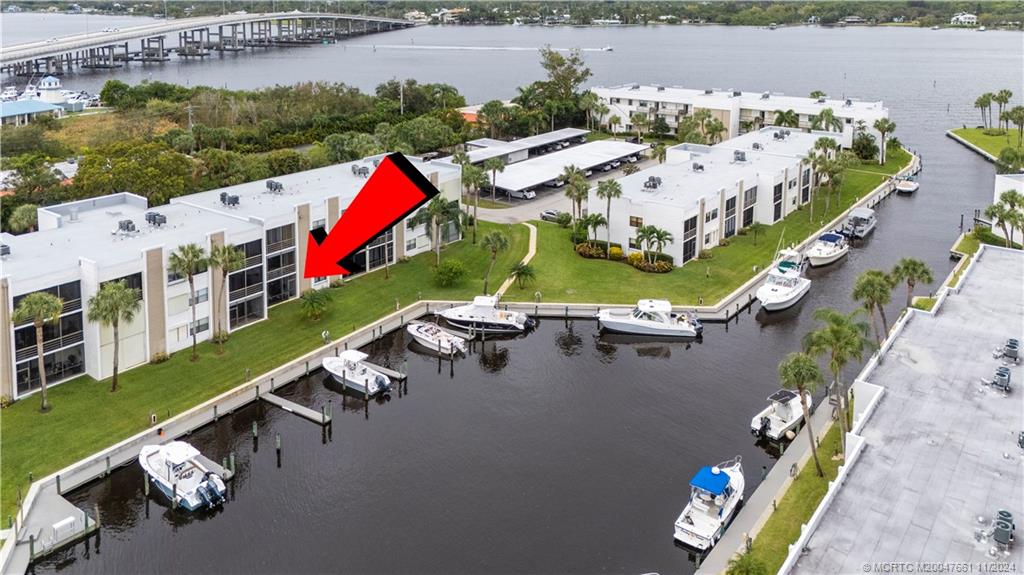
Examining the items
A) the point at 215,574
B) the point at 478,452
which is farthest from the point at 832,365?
the point at 215,574

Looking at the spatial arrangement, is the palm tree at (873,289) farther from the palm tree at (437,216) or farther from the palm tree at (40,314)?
the palm tree at (40,314)

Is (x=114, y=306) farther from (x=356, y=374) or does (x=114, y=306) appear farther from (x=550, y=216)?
(x=550, y=216)

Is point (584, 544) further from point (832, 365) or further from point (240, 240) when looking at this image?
point (240, 240)

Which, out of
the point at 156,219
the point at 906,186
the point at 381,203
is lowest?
the point at 906,186

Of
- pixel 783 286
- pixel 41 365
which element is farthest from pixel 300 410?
pixel 783 286

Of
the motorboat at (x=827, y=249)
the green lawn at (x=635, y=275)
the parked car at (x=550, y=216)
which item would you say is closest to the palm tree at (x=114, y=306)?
the green lawn at (x=635, y=275)

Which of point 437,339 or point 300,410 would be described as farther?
point 437,339

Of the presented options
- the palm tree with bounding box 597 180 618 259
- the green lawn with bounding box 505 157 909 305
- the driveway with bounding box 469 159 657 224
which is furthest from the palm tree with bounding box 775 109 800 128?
the palm tree with bounding box 597 180 618 259
